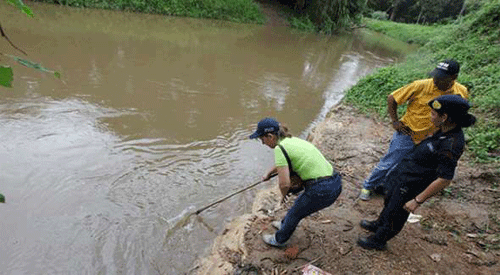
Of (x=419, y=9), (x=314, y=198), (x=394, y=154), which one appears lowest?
(x=314, y=198)

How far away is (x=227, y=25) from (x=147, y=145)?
1466 centimetres

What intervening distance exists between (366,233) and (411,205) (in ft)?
3.15

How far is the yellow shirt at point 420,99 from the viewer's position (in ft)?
11.4

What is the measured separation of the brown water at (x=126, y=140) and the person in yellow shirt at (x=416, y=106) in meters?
2.06

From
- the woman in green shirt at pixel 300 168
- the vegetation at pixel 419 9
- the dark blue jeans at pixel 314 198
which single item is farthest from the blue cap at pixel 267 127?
the vegetation at pixel 419 9

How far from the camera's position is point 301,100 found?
9.77 meters

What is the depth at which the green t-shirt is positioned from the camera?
2900 mm

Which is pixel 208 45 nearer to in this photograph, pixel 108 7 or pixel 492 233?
pixel 108 7

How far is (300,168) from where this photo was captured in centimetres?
299

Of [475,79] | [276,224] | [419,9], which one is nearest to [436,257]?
[276,224]

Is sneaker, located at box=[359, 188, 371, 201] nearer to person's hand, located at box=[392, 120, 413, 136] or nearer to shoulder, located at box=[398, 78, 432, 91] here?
person's hand, located at box=[392, 120, 413, 136]

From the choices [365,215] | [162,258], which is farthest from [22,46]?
[365,215]

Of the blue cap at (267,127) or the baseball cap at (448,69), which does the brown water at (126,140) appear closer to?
the blue cap at (267,127)

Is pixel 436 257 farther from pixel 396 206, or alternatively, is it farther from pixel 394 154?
pixel 394 154
